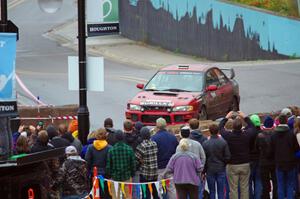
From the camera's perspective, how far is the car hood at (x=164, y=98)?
21.8 m

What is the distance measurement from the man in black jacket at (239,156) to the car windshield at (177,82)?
7.14 meters

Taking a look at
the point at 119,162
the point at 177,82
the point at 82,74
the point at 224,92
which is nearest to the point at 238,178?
the point at 119,162

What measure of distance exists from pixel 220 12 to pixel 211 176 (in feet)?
95.6

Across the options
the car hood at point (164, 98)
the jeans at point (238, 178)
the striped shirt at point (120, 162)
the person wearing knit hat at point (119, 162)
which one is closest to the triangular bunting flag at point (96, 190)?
the person wearing knit hat at point (119, 162)

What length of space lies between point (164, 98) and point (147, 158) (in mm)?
7156

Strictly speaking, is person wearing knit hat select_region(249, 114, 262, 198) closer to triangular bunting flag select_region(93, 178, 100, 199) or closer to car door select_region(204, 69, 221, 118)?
triangular bunting flag select_region(93, 178, 100, 199)

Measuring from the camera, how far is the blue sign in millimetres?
11453

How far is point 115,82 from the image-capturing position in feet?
112

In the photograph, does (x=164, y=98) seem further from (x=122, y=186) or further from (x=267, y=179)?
(x=122, y=186)

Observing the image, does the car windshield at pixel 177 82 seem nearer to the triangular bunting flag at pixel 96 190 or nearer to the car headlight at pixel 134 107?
the car headlight at pixel 134 107

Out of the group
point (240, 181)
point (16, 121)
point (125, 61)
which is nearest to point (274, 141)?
point (240, 181)

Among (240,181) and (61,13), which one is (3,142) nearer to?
(240,181)

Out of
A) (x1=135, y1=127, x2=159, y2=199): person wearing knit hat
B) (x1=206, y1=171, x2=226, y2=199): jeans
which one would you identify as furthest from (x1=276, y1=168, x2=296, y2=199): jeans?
(x1=135, y1=127, x2=159, y2=199): person wearing knit hat

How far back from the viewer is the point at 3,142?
1137 cm
